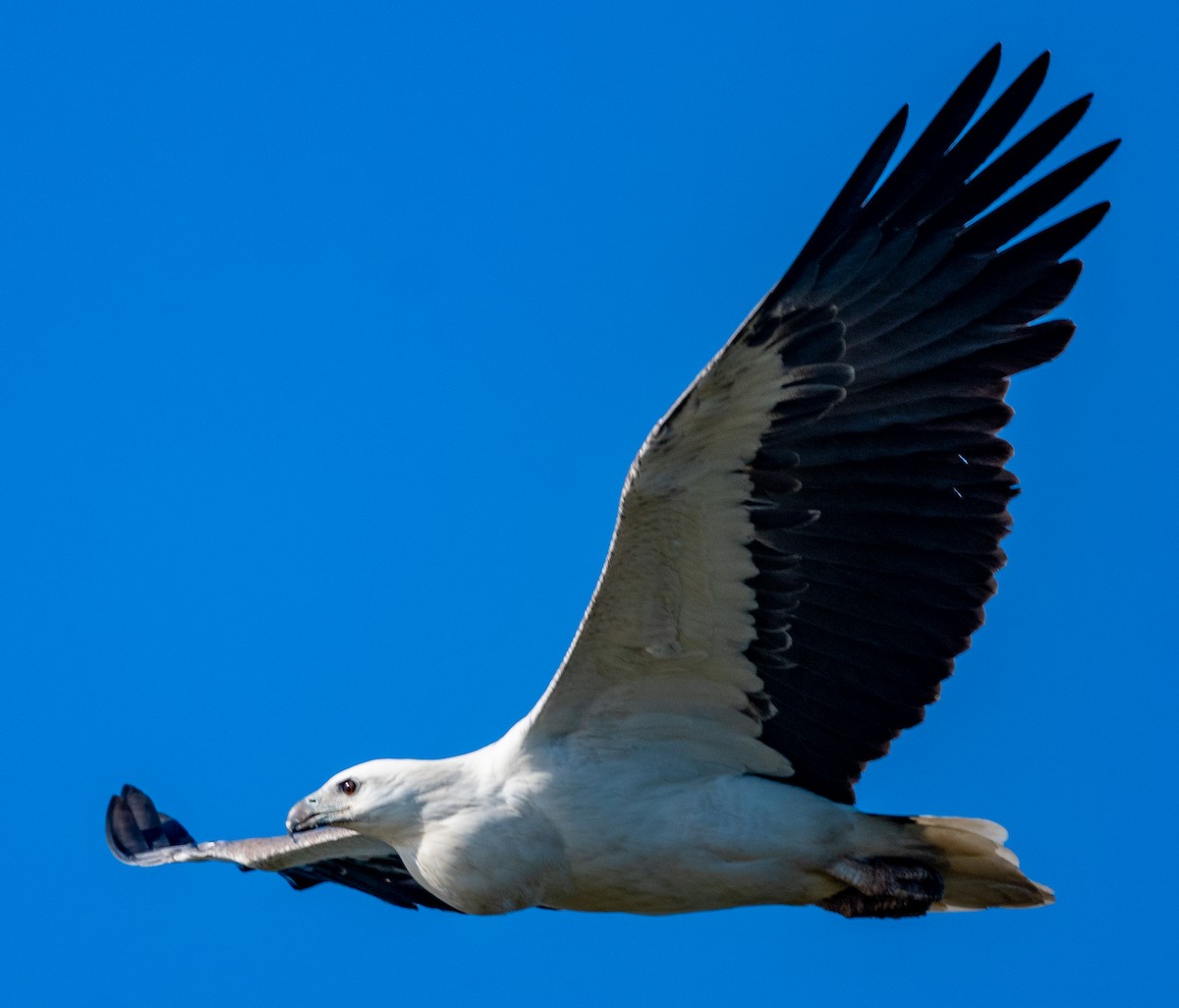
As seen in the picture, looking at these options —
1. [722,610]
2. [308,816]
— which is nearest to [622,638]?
[722,610]

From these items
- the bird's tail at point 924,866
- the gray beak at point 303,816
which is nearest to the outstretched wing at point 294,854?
the gray beak at point 303,816

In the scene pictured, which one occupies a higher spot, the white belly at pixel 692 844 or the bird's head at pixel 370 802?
the bird's head at pixel 370 802

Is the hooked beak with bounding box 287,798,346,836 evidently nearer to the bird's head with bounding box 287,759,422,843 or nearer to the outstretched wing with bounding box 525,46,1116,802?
the bird's head with bounding box 287,759,422,843

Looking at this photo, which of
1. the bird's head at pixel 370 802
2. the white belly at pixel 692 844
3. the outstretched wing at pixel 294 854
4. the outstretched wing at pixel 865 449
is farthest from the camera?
the outstretched wing at pixel 294 854

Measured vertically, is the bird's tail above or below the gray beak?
below

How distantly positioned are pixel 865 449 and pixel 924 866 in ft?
5.78

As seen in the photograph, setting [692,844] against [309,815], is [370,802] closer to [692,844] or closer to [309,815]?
[309,815]

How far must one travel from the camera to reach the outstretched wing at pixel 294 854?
30.8ft

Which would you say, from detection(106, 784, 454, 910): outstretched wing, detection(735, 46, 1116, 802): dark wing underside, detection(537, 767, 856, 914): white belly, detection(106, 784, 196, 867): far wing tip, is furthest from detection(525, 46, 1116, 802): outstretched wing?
detection(106, 784, 196, 867): far wing tip

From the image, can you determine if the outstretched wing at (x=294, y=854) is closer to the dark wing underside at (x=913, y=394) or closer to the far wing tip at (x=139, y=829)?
the far wing tip at (x=139, y=829)

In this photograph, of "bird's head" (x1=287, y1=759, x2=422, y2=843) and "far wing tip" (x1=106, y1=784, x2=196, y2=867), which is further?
"far wing tip" (x1=106, y1=784, x2=196, y2=867)

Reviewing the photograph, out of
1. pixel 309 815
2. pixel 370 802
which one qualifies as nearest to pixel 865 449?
pixel 370 802

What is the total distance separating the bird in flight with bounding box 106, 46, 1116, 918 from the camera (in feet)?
24.8

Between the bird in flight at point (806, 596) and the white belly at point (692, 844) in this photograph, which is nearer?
the bird in flight at point (806, 596)
